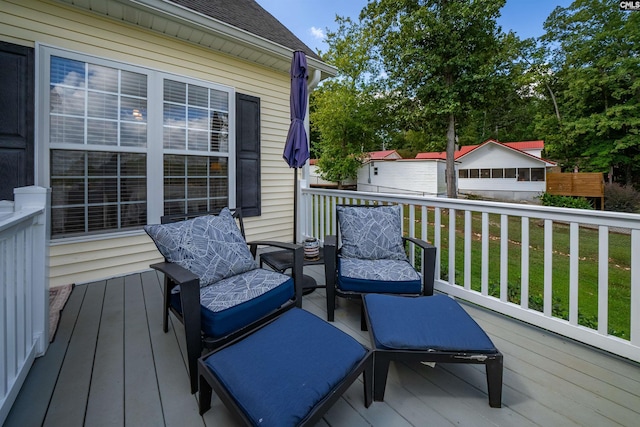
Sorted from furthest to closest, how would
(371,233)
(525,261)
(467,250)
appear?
(371,233)
(467,250)
(525,261)

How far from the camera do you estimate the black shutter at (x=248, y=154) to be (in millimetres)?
4438

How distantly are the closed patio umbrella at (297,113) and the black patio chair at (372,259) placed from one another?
0.89 meters

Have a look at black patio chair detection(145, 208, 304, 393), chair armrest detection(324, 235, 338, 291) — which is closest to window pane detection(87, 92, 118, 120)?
black patio chair detection(145, 208, 304, 393)

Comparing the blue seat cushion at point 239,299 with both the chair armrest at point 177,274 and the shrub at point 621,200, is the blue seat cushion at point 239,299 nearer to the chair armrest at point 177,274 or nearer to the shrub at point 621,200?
the chair armrest at point 177,274

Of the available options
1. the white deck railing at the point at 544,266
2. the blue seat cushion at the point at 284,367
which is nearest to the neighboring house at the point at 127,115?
the white deck railing at the point at 544,266

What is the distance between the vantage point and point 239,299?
6.09 ft

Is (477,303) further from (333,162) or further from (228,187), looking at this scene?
(333,162)

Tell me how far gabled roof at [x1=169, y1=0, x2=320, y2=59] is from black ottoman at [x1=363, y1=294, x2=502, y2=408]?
4229mm

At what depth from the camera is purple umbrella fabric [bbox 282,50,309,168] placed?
10.9 ft

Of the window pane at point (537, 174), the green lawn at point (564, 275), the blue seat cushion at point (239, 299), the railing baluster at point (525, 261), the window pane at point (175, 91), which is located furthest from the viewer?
the window pane at point (537, 174)

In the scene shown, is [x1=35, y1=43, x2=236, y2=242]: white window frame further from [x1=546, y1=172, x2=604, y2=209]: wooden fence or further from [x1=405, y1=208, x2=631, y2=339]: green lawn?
[x1=546, y1=172, x2=604, y2=209]: wooden fence

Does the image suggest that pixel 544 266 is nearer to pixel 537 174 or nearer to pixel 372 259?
pixel 372 259

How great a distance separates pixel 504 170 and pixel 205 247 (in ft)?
73.1

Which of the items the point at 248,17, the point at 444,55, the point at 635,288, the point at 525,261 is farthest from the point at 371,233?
the point at 444,55
